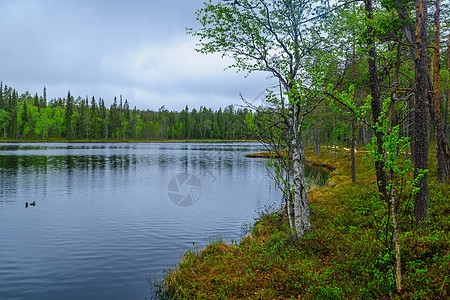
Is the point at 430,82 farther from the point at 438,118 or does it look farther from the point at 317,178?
the point at 317,178

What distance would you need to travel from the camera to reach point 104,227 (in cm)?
1850

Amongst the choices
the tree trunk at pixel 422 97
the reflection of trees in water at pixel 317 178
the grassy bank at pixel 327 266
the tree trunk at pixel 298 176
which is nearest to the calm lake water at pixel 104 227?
the grassy bank at pixel 327 266

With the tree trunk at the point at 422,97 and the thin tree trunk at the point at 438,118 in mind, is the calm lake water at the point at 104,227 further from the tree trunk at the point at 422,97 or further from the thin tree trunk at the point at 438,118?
the thin tree trunk at the point at 438,118

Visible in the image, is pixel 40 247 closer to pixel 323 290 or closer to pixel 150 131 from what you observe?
pixel 323 290

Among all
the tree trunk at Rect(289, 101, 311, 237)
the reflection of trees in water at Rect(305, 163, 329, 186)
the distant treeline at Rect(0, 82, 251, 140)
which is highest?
the distant treeline at Rect(0, 82, 251, 140)

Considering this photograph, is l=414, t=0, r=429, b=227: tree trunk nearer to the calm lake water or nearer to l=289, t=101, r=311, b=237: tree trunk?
l=289, t=101, r=311, b=237: tree trunk

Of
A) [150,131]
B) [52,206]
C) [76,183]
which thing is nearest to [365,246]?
[52,206]

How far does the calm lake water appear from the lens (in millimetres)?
11492

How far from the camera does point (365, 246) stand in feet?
30.7

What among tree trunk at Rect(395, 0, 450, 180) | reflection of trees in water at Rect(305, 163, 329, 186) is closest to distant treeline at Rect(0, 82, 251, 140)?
reflection of trees in water at Rect(305, 163, 329, 186)

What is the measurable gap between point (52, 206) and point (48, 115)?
151m

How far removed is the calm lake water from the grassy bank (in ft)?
8.42

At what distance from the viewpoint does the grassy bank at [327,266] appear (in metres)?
7.12

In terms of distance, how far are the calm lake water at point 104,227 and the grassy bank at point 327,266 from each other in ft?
8.42
